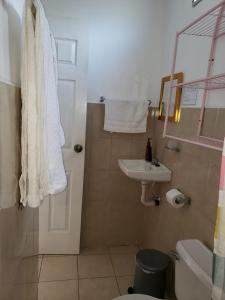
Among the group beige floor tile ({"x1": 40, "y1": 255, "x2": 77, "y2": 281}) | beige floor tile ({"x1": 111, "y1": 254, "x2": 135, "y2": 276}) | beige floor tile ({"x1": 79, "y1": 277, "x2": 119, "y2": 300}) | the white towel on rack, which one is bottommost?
beige floor tile ({"x1": 111, "y1": 254, "x2": 135, "y2": 276})

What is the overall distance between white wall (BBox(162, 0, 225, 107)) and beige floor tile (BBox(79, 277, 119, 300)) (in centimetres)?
154

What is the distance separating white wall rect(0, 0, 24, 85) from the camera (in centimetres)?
64

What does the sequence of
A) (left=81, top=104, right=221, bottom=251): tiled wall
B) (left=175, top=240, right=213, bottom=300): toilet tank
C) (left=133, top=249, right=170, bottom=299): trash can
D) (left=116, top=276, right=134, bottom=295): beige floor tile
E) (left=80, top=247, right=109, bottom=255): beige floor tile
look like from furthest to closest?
(left=80, top=247, right=109, bottom=255): beige floor tile → (left=116, top=276, right=134, bottom=295): beige floor tile → (left=133, top=249, right=170, bottom=299): trash can → (left=81, top=104, right=221, bottom=251): tiled wall → (left=175, top=240, right=213, bottom=300): toilet tank

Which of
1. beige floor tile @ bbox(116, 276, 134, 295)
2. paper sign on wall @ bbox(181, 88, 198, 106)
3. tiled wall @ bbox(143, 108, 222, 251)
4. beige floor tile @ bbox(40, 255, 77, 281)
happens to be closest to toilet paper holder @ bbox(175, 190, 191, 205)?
tiled wall @ bbox(143, 108, 222, 251)

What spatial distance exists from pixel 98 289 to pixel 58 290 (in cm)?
31

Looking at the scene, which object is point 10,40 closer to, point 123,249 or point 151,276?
point 151,276

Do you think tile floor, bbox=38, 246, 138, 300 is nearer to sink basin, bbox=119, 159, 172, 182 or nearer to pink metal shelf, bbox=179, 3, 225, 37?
sink basin, bbox=119, 159, 172, 182

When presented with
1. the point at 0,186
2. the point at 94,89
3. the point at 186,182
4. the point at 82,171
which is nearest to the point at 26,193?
the point at 0,186

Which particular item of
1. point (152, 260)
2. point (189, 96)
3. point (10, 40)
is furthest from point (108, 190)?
point (10, 40)

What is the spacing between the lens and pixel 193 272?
107 cm

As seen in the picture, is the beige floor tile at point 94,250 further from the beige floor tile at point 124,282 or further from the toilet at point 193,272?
the toilet at point 193,272

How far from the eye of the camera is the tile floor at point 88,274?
1.73 m

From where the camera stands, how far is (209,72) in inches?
51.2

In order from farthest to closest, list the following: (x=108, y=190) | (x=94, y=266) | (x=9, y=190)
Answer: (x=108, y=190) < (x=94, y=266) < (x=9, y=190)
